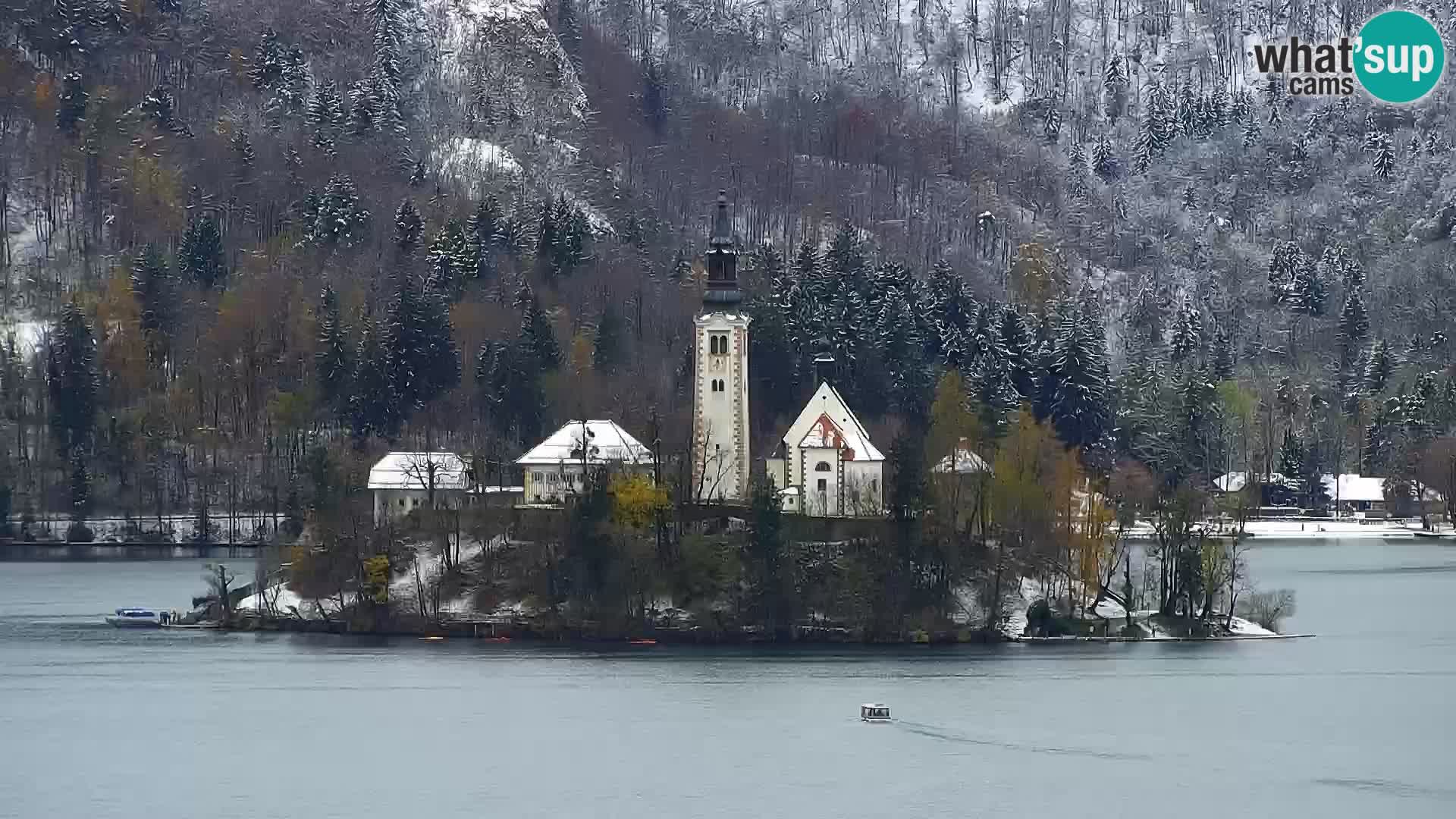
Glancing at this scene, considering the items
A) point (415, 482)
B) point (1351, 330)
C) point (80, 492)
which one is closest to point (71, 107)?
point (80, 492)

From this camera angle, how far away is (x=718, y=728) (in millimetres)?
73750

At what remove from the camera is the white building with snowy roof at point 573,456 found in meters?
103

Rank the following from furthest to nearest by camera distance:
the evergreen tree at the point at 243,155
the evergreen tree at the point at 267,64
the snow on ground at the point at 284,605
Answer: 1. the evergreen tree at the point at 267,64
2. the evergreen tree at the point at 243,155
3. the snow on ground at the point at 284,605

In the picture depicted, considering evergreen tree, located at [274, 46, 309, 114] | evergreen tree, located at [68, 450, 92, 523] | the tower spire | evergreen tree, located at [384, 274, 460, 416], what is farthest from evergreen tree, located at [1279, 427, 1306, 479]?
evergreen tree, located at [274, 46, 309, 114]

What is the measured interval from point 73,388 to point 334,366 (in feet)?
44.6

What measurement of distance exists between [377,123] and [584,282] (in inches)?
1217

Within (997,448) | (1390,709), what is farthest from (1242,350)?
(1390,709)

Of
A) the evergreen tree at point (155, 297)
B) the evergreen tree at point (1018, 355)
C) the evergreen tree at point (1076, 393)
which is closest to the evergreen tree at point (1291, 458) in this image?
the evergreen tree at point (1018, 355)

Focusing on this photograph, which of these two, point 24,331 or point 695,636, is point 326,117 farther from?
point 695,636

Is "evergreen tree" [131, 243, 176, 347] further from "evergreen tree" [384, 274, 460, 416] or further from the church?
the church

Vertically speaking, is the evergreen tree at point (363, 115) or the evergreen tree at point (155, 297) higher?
the evergreen tree at point (363, 115)

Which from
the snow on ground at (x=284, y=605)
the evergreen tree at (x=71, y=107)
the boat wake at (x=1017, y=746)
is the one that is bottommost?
the boat wake at (x=1017, y=746)

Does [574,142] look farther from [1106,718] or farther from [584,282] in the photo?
[1106,718]

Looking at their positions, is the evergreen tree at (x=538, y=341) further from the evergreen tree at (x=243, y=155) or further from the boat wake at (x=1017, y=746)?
the boat wake at (x=1017, y=746)
